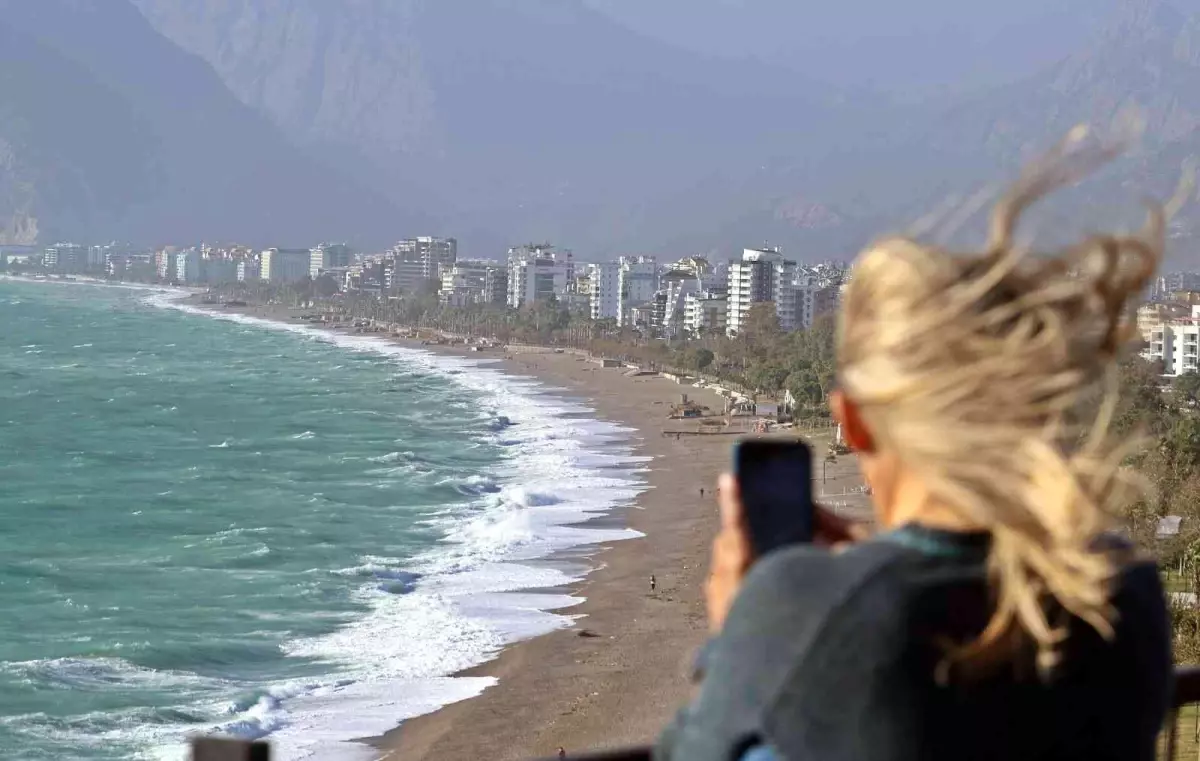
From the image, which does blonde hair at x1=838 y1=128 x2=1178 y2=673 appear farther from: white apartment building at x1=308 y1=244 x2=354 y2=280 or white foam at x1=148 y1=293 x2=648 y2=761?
white apartment building at x1=308 y1=244 x2=354 y2=280

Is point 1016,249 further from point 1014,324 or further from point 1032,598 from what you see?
point 1032,598

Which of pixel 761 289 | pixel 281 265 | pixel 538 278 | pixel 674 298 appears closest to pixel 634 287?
pixel 538 278

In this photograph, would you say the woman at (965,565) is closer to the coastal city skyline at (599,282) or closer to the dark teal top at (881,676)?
the dark teal top at (881,676)

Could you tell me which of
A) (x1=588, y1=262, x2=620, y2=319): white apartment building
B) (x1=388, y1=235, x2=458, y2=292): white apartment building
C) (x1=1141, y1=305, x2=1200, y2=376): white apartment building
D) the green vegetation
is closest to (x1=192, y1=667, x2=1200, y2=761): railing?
the green vegetation

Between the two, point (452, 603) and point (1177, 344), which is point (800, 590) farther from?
point (1177, 344)

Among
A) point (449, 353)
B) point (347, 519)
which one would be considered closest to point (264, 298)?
point (449, 353)

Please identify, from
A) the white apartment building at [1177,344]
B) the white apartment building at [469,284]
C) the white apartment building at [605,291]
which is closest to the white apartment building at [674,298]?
the white apartment building at [605,291]
